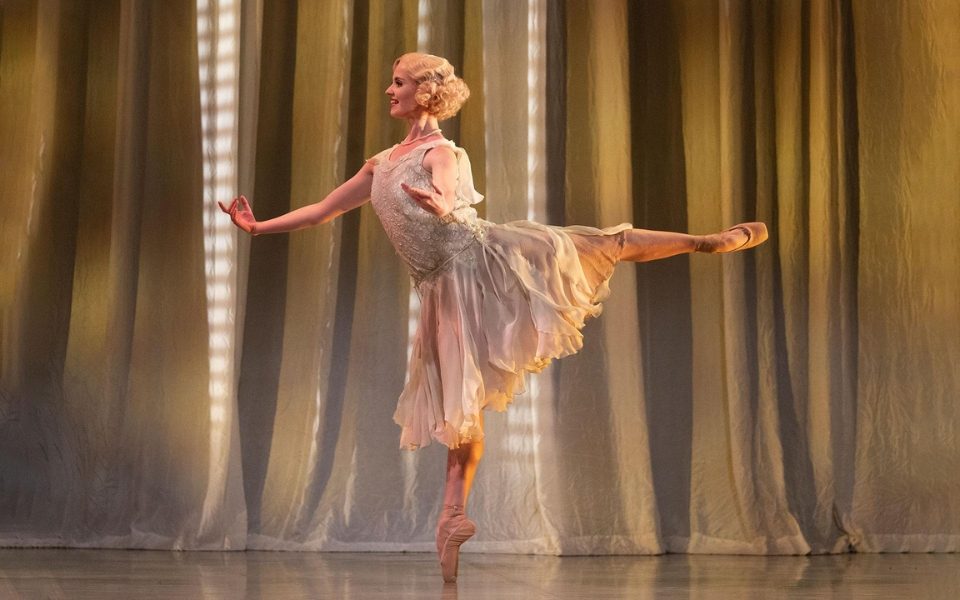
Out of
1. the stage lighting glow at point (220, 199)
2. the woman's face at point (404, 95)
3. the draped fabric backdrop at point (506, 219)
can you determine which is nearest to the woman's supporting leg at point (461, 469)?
the woman's face at point (404, 95)

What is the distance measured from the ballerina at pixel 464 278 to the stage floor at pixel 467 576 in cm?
27

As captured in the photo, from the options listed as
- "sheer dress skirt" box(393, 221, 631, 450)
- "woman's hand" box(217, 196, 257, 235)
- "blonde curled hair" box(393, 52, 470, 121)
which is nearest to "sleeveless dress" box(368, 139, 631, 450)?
"sheer dress skirt" box(393, 221, 631, 450)

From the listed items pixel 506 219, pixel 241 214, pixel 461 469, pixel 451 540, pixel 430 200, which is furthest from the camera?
pixel 506 219

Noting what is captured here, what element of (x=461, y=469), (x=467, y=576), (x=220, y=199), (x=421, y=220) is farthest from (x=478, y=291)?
(x=220, y=199)

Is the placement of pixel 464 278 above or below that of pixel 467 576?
above

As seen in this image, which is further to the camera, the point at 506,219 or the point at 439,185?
the point at 506,219

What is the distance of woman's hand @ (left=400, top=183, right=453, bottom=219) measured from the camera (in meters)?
2.52

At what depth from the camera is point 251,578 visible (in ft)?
8.84

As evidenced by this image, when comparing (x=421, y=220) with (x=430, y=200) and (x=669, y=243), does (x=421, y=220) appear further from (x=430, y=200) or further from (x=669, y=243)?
(x=669, y=243)

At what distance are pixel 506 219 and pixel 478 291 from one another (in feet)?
3.79

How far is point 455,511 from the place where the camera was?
2729 millimetres

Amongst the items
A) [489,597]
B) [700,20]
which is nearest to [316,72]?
[700,20]

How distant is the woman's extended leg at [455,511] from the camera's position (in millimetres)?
2668

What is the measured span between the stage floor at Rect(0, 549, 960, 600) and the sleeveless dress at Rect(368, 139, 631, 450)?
1.27ft
